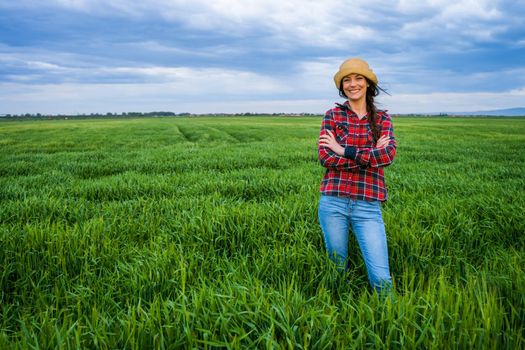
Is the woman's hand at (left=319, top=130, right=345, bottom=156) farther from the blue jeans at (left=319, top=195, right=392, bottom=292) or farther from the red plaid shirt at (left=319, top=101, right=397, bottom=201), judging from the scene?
the blue jeans at (left=319, top=195, right=392, bottom=292)

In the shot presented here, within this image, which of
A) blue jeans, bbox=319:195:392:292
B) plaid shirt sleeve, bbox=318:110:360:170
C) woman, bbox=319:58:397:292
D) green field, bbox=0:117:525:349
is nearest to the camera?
green field, bbox=0:117:525:349

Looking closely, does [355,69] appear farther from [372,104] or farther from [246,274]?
[246,274]

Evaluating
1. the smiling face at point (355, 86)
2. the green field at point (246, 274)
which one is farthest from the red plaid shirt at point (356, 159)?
the green field at point (246, 274)

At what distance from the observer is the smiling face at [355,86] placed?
2.95m

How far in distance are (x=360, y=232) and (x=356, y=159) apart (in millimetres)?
668

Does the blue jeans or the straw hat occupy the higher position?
the straw hat

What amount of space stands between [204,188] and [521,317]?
18.6 ft

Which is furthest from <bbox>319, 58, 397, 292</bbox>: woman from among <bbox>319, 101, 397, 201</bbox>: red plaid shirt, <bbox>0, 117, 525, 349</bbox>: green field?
<bbox>0, 117, 525, 349</bbox>: green field

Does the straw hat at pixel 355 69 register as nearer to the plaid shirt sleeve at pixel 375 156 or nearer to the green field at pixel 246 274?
the plaid shirt sleeve at pixel 375 156

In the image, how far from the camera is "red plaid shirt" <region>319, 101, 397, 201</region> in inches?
112

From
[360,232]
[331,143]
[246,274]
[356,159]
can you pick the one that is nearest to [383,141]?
[356,159]

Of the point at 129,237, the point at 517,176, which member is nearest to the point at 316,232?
the point at 129,237

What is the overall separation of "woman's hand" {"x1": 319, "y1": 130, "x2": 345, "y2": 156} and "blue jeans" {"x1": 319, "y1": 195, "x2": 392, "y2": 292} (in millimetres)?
445

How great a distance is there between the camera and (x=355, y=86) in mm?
2969
